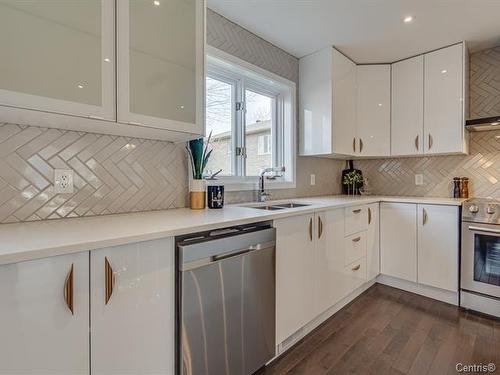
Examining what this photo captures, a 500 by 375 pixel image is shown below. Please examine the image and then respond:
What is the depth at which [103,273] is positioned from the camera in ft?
3.03

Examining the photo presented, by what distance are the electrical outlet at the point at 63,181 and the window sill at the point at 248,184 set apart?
99cm

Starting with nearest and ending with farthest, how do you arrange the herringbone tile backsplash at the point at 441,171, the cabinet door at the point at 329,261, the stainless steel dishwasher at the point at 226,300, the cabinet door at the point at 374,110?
the stainless steel dishwasher at the point at 226,300
the cabinet door at the point at 329,261
the herringbone tile backsplash at the point at 441,171
the cabinet door at the point at 374,110

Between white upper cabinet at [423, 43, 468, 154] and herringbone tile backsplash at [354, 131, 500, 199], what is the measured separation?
284 mm

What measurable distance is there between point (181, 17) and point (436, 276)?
9.45ft

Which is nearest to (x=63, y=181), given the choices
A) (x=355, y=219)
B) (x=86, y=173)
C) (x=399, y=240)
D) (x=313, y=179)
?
(x=86, y=173)

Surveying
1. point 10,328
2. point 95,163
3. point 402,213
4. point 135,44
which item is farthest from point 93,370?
point 402,213

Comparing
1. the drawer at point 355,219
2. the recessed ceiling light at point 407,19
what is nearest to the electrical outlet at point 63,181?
the drawer at point 355,219

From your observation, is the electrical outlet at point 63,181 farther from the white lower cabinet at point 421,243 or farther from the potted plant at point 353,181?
the potted plant at point 353,181

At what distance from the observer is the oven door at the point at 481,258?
209cm

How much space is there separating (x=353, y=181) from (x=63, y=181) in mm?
3011

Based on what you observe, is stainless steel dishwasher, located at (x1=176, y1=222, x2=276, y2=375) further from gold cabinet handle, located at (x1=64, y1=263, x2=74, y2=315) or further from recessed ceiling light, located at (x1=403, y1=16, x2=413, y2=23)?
recessed ceiling light, located at (x1=403, y1=16, x2=413, y2=23)

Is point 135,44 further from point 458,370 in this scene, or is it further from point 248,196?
point 458,370

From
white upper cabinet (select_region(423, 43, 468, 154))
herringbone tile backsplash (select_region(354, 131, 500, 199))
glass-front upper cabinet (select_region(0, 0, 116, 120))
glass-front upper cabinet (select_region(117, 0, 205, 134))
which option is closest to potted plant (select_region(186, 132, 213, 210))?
glass-front upper cabinet (select_region(117, 0, 205, 134))

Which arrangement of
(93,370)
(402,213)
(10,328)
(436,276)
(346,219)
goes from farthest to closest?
1. (402,213)
2. (436,276)
3. (346,219)
4. (93,370)
5. (10,328)
